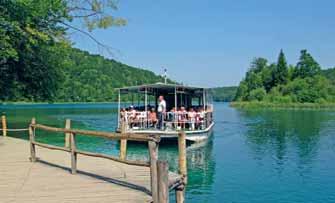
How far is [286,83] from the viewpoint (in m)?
116

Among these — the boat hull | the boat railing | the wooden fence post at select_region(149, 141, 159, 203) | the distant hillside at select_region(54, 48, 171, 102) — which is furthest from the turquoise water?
the distant hillside at select_region(54, 48, 171, 102)

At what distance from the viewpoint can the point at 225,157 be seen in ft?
70.7

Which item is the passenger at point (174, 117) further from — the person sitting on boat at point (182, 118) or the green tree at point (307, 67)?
the green tree at point (307, 67)

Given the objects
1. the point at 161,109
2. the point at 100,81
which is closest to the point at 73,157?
the point at 161,109

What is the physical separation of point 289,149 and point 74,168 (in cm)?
1865

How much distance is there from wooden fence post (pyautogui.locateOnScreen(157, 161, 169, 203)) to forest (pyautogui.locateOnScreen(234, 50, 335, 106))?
4103 inches

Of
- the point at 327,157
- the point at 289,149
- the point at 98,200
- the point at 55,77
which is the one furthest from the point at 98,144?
the point at 98,200

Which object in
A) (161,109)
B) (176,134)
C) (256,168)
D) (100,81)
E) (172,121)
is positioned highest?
(100,81)

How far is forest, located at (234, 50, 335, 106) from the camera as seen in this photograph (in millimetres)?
107000

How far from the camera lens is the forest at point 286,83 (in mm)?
107000

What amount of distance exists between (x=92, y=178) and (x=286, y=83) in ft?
373

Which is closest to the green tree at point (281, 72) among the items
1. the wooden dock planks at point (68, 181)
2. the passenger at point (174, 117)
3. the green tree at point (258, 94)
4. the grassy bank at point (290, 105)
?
the green tree at point (258, 94)

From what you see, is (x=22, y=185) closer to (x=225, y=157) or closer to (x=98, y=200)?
(x=98, y=200)

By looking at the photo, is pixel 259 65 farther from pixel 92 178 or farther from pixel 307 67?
pixel 92 178
